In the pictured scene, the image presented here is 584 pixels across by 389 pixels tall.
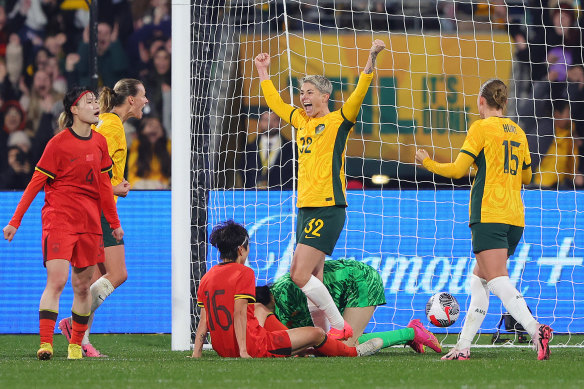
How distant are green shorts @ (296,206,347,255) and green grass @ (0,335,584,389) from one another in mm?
780

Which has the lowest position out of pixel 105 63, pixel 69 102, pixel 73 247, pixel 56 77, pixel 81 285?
pixel 81 285

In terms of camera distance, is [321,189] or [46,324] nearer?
[46,324]

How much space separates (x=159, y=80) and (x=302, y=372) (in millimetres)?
6939

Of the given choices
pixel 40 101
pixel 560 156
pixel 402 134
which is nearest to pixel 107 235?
pixel 402 134

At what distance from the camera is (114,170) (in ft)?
22.3

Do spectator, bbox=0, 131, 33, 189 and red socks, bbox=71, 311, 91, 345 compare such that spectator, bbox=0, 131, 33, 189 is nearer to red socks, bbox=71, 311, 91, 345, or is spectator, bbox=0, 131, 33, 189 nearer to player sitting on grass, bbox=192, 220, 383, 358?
red socks, bbox=71, 311, 91, 345

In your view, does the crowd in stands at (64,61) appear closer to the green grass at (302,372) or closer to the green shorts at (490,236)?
the green grass at (302,372)

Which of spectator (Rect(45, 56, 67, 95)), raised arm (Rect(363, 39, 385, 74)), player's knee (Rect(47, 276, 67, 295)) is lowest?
player's knee (Rect(47, 276, 67, 295))

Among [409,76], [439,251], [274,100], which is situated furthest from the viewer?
[409,76]

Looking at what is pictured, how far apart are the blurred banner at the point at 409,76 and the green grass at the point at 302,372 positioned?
13.8 feet

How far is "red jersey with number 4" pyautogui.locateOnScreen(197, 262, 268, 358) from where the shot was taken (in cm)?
584

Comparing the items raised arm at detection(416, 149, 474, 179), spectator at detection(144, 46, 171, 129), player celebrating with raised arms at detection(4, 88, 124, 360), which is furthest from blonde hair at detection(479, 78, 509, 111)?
spectator at detection(144, 46, 171, 129)

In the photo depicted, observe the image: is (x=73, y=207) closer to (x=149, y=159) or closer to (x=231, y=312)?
(x=231, y=312)

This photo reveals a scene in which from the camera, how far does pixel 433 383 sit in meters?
4.40
